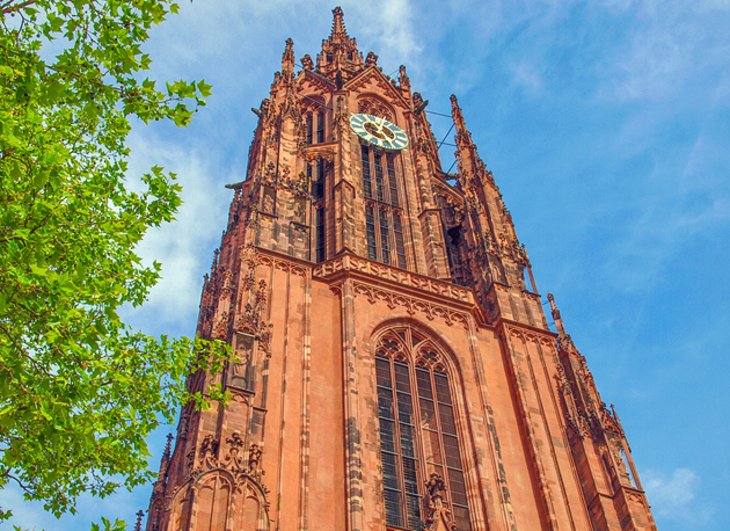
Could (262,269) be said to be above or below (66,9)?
above

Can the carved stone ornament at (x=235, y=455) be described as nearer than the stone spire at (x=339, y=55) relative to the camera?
Yes

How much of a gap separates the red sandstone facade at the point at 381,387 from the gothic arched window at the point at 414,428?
0.17ft

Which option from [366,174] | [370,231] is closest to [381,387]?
[370,231]

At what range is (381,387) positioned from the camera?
74.6ft

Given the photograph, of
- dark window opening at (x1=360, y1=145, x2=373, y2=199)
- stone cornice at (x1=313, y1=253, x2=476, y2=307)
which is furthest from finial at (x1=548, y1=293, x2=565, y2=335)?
dark window opening at (x1=360, y1=145, x2=373, y2=199)

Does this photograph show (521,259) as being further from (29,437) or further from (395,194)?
(29,437)

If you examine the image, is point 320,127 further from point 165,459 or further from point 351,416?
point 351,416

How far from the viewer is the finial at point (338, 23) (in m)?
51.7

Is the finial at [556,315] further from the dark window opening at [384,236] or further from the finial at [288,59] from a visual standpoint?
the finial at [288,59]

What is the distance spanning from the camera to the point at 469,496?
808 inches

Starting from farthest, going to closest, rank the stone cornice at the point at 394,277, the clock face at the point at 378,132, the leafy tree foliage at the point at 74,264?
the clock face at the point at 378,132 < the stone cornice at the point at 394,277 < the leafy tree foliage at the point at 74,264

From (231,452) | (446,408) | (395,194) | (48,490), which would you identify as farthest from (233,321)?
(395,194)

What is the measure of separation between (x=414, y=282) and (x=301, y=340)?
548 cm

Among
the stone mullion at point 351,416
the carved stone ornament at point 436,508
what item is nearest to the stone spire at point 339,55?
the stone mullion at point 351,416
